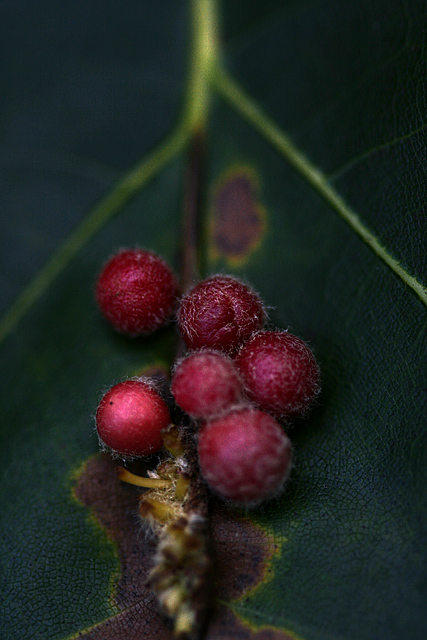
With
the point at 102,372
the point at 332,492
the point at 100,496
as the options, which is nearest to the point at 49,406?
the point at 102,372

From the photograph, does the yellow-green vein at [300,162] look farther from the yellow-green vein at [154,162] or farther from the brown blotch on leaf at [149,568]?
the brown blotch on leaf at [149,568]

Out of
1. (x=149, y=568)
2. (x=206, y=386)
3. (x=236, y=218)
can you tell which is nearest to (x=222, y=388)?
(x=206, y=386)

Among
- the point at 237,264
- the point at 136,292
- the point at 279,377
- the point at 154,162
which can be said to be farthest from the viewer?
the point at 154,162

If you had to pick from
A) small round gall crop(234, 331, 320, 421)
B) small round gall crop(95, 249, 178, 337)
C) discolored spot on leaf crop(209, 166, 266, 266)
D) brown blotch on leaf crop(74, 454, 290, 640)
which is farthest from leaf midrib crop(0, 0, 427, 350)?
brown blotch on leaf crop(74, 454, 290, 640)

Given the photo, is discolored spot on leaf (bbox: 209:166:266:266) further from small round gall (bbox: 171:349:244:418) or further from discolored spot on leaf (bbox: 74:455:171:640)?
discolored spot on leaf (bbox: 74:455:171:640)

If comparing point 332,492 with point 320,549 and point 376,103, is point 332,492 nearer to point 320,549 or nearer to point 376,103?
point 320,549

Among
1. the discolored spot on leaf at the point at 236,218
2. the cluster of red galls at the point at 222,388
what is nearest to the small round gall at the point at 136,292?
the cluster of red galls at the point at 222,388

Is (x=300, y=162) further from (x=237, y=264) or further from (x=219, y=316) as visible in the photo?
(x=219, y=316)

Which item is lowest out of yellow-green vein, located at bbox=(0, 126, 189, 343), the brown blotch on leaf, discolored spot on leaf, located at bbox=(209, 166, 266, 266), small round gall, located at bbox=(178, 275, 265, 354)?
the brown blotch on leaf
